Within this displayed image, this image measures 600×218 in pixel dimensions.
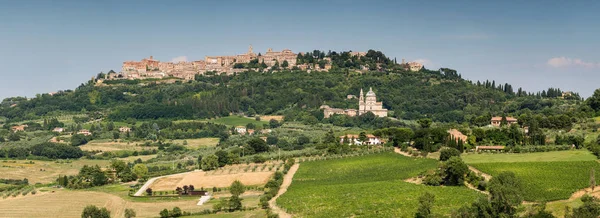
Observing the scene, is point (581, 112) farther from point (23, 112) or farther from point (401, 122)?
point (23, 112)

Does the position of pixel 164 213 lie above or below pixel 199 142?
below

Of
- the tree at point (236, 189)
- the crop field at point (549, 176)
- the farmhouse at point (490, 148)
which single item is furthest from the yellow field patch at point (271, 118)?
the crop field at point (549, 176)

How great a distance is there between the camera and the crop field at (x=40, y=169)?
74875 millimetres

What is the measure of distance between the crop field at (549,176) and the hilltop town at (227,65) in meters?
105

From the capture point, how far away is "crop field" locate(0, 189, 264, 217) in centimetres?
4822

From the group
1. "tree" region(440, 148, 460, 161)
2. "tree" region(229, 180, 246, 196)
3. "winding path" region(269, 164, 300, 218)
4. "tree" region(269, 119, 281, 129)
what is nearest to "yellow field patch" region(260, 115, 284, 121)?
"tree" region(269, 119, 281, 129)

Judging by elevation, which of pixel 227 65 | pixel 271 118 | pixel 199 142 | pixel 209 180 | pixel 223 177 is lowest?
pixel 209 180

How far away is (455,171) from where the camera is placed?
153 feet

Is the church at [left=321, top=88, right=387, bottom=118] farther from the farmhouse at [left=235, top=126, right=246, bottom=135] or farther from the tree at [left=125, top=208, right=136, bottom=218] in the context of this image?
the tree at [left=125, top=208, right=136, bottom=218]

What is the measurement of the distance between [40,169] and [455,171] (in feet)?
180

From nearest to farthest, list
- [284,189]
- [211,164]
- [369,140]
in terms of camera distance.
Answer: [284,189] < [211,164] < [369,140]

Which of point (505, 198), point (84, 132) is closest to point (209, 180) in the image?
point (505, 198)

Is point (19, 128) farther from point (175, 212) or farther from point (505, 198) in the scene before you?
point (505, 198)

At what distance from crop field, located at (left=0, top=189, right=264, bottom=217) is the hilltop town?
10036cm
